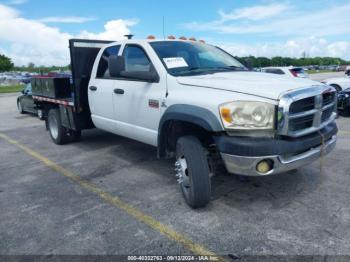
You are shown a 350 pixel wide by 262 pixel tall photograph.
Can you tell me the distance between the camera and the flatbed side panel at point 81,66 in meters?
5.61

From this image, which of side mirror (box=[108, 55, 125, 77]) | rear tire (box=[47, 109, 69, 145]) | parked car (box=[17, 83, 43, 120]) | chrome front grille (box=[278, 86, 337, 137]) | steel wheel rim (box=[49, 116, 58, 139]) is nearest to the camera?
chrome front grille (box=[278, 86, 337, 137])

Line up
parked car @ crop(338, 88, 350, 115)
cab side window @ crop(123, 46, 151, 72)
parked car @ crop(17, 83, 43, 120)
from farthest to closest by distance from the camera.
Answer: parked car @ crop(17, 83, 43, 120)
parked car @ crop(338, 88, 350, 115)
cab side window @ crop(123, 46, 151, 72)

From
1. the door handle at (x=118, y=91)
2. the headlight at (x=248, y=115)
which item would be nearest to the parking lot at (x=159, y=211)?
the headlight at (x=248, y=115)

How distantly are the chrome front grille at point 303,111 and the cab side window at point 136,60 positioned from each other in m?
1.92

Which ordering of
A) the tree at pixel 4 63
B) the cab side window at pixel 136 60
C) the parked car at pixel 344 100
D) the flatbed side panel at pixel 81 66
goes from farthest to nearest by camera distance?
the tree at pixel 4 63 < the parked car at pixel 344 100 < the flatbed side panel at pixel 81 66 < the cab side window at pixel 136 60

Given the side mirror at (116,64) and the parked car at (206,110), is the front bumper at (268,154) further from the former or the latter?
the side mirror at (116,64)

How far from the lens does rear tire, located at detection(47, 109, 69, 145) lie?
21.5 ft

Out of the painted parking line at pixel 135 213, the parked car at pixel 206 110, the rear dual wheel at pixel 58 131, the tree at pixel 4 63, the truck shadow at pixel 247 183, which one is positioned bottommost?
the painted parking line at pixel 135 213

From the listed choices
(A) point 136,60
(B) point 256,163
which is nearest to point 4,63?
(A) point 136,60

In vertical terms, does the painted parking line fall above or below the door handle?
below

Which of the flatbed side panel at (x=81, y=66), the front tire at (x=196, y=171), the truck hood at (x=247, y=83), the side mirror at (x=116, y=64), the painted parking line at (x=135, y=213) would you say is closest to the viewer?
the painted parking line at (x=135, y=213)

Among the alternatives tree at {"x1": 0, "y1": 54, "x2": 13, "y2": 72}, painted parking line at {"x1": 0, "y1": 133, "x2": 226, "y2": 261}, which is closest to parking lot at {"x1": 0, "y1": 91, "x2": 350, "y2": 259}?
painted parking line at {"x1": 0, "y1": 133, "x2": 226, "y2": 261}

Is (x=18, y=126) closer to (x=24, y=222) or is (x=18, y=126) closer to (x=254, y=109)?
(x=24, y=222)

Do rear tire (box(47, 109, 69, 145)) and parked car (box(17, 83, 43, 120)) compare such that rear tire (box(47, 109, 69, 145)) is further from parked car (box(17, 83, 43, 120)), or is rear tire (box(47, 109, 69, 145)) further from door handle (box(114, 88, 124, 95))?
parked car (box(17, 83, 43, 120))
